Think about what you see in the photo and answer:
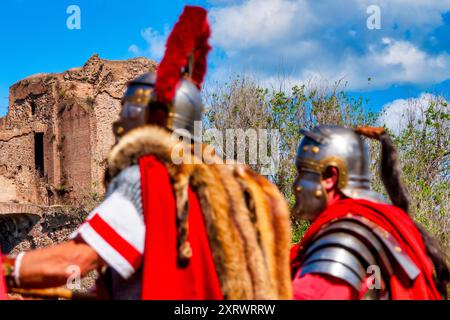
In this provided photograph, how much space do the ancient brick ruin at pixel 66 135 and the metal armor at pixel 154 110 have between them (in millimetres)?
26017

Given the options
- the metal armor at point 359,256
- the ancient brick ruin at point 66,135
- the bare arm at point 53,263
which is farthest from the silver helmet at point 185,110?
the ancient brick ruin at point 66,135

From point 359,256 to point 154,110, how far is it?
4.11 feet

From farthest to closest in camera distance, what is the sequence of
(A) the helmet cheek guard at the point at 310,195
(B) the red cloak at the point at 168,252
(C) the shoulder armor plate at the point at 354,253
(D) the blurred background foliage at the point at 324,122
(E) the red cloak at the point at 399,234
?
(D) the blurred background foliage at the point at 324,122 → (A) the helmet cheek guard at the point at 310,195 → (E) the red cloak at the point at 399,234 → (C) the shoulder armor plate at the point at 354,253 → (B) the red cloak at the point at 168,252

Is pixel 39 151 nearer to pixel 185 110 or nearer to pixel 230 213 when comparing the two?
pixel 185 110

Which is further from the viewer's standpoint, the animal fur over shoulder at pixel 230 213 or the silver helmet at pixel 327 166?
the silver helmet at pixel 327 166

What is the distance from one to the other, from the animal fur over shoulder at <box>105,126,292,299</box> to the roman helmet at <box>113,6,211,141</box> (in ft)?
0.35

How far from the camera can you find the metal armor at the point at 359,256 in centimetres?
329

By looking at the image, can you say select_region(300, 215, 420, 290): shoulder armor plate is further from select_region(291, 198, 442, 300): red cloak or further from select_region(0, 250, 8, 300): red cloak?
select_region(0, 250, 8, 300): red cloak

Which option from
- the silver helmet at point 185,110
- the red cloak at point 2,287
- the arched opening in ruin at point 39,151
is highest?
the arched opening in ruin at point 39,151

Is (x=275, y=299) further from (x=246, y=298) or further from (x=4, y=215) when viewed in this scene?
(x=4, y=215)

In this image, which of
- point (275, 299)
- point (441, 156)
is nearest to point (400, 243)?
point (275, 299)

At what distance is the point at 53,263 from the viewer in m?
2.72

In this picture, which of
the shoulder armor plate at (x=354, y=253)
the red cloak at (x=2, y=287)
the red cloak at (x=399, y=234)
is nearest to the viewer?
the red cloak at (x=2, y=287)

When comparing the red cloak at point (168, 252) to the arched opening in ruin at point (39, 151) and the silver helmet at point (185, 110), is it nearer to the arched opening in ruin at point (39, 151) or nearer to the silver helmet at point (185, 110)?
the silver helmet at point (185, 110)
